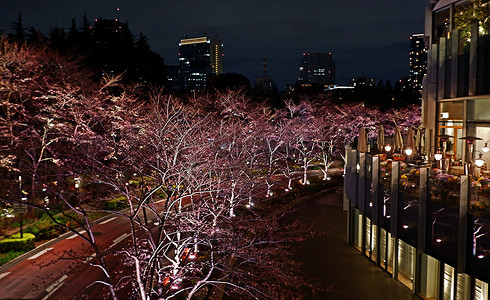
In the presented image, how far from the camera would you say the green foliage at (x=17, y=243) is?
60.6ft

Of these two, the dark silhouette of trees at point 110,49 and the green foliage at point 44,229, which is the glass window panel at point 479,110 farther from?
the dark silhouette of trees at point 110,49

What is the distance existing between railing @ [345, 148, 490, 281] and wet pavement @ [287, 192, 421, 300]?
→ 2322 millimetres

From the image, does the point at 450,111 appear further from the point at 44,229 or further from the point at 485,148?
the point at 44,229

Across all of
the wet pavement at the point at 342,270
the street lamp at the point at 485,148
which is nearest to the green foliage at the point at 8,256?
the wet pavement at the point at 342,270

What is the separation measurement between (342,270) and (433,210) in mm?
6325

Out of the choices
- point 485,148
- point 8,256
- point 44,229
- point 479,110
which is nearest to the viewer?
point 485,148

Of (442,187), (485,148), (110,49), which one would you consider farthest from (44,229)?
(110,49)

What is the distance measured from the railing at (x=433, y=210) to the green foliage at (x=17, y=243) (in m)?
16.5

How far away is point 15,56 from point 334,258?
21.4 m

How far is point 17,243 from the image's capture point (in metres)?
18.7

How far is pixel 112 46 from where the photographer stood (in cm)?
4641

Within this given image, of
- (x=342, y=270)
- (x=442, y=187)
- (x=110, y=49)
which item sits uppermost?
(x=110, y=49)

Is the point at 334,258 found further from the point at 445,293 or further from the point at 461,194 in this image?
the point at 461,194

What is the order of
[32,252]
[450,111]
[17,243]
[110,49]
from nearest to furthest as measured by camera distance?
[17,243] < [32,252] < [450,111] < [110,49]
